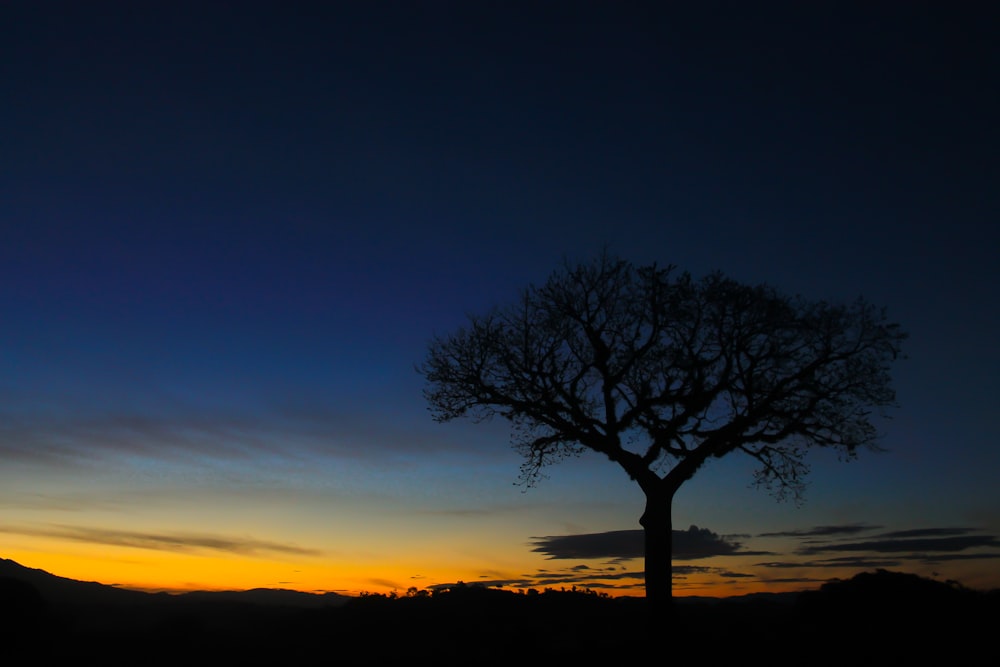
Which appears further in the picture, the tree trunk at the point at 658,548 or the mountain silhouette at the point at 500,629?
the tree trunk at the point at 658,548

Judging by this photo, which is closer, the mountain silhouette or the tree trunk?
the mountain silhouette

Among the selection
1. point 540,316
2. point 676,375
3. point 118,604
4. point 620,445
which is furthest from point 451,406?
point 118,604

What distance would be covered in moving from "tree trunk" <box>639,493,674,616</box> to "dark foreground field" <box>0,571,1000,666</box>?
770mm

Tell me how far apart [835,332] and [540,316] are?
10502 millimetres

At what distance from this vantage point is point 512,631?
→ 841 inches

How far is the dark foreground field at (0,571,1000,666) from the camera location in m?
18.3

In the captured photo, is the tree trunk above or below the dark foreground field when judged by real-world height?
above

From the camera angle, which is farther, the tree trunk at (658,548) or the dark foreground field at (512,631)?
the tree trunk at (658,548)

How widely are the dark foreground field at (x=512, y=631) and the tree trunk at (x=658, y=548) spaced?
770mm

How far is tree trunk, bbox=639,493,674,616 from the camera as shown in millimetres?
24375

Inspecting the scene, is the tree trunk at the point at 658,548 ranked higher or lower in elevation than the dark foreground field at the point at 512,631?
higher

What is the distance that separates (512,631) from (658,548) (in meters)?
6.13

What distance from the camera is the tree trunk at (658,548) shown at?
24375 mm

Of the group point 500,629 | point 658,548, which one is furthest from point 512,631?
point 658,548
